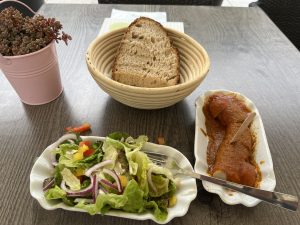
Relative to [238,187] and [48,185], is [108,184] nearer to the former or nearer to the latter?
[48,185]

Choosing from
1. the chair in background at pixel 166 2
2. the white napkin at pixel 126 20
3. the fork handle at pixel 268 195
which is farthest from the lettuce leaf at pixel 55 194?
the chair in background at pixel 166 2

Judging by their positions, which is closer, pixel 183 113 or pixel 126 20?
pixel 183 113

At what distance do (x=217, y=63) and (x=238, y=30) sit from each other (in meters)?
0.34

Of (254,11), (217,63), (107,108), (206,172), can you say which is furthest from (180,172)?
(254,11)

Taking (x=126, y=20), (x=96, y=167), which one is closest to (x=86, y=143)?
(x=96, y=167)

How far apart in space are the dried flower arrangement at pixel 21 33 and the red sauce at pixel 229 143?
1.67ft

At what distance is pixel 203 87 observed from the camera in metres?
0.99

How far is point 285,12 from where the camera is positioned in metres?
1.65

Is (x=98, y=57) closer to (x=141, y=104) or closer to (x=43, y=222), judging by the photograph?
(x=141, y=104)

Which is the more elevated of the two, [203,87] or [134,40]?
[134,40]

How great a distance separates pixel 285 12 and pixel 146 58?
1200 mm

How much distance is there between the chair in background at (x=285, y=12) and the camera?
162cm

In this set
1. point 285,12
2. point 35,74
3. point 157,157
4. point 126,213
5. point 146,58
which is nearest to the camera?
point 126,213

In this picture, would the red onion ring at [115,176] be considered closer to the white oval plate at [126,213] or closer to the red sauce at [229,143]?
the white oval plate at [126,213]
